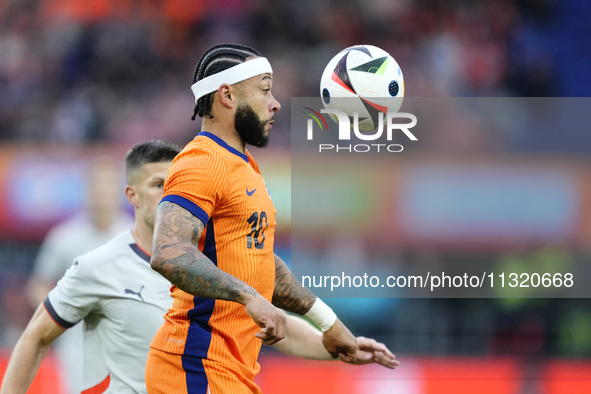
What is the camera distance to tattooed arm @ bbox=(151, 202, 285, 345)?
2.18 m

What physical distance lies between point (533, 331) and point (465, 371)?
3.36ft

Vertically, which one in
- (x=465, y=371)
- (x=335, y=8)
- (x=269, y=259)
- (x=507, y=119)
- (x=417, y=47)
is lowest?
(x=465, y=371)

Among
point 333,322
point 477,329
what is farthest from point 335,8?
point 333,322

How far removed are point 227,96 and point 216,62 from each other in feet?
0.48

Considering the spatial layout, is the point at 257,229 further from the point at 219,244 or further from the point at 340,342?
the point at 340,342

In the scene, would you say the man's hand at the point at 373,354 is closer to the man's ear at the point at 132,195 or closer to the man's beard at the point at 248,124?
the man's beard at the point at 248,124

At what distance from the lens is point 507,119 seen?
786cm

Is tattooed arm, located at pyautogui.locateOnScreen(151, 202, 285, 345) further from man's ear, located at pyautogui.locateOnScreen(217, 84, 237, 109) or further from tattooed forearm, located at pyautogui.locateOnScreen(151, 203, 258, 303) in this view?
man's ear, located at pyautogui.locateOnScreen(217, 84, 237, 109)

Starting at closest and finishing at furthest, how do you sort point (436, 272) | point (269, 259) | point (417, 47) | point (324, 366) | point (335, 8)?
1. point (269, 259)
2. point (324, 366)
3. point (436, 272)
4. point (417, 47)
5. point (335, 8)

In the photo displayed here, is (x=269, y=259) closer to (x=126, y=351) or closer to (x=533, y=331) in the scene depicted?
(x=126, y=351)

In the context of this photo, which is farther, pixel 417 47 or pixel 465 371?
pixel 417 47

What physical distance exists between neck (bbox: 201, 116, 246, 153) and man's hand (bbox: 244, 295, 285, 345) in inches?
27.6

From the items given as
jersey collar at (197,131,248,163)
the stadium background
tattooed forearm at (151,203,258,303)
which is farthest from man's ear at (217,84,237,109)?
the stadium background

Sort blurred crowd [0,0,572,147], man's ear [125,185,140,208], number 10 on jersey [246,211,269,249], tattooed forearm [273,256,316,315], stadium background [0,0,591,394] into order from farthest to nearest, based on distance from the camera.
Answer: blurred crowd [0,0,572,147] < stadium background [0,0,591,394] < man's ear [125,185,140,208] < tattooed forearm [273,256,316,315] < number 10 on jersey [246,211,269,249]
